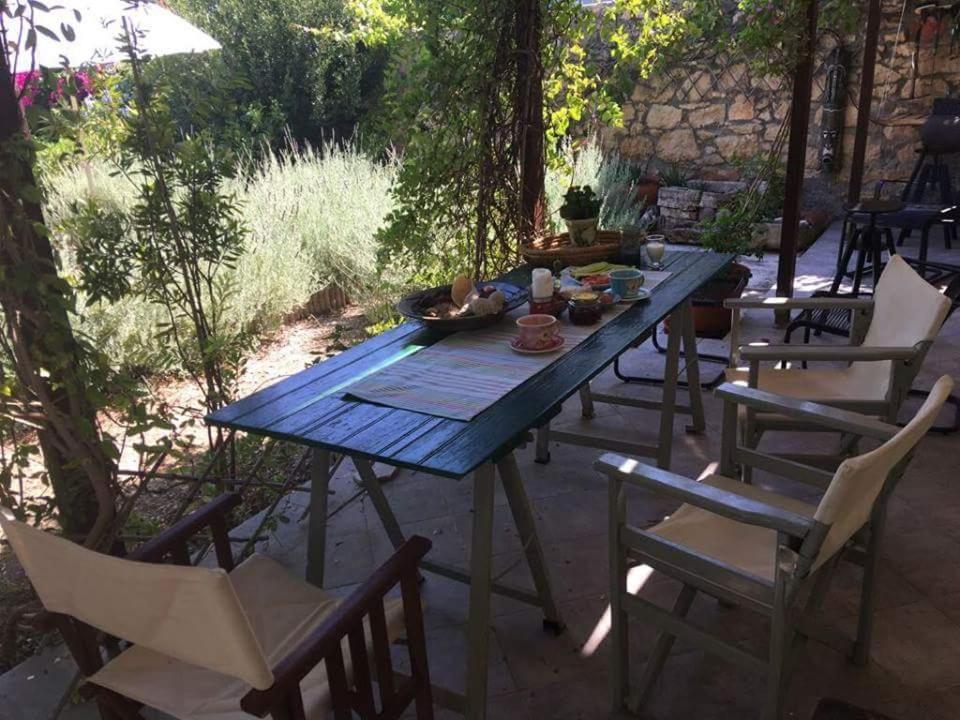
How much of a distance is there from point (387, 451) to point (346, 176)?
4.32m

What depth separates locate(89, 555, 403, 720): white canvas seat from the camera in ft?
4.06

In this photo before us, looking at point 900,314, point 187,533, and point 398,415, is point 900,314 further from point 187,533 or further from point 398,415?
point 187,533

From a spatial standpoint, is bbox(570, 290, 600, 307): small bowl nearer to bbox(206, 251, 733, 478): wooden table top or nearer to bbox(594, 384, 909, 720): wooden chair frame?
bbox(206, 251, 733, 478): wooden table top

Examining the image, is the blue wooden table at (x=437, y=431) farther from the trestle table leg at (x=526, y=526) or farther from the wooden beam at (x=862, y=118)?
the wooden beam at (x=862, y=118)

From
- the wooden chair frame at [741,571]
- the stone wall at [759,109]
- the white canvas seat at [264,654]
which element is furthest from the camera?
the stone wall at [759,109]

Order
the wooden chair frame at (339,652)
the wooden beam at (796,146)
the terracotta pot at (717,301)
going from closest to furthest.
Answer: the wooden chair frame at (339,652)
the terracotta pot at (717,301)
the wooden beam at (796,146)

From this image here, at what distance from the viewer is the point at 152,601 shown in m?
1.05

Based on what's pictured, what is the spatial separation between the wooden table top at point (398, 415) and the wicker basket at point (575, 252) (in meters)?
0.76

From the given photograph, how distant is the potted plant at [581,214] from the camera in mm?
2961

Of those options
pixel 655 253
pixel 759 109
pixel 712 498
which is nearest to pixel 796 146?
pixel 655 253

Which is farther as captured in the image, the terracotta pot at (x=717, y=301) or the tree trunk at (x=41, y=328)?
the terracotta pot at (x=717, y=301)

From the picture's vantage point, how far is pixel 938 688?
1.74m

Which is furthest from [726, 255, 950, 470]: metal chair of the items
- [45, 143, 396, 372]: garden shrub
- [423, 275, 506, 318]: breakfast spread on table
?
[45, 143, 396, 372]: garden shrub

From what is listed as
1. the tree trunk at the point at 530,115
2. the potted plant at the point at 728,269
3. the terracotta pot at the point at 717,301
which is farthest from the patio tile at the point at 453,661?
the terracotta pot at the point at 717,301
